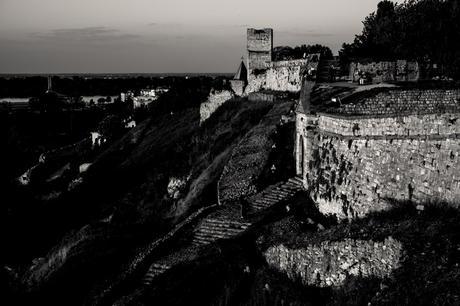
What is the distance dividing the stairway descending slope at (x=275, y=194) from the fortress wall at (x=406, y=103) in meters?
5.57

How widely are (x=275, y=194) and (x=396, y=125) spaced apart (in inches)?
310

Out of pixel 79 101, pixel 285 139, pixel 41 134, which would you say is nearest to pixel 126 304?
pixel 285 139

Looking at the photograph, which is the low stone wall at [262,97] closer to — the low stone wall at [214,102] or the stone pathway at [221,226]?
the low stone wall at [214,102]

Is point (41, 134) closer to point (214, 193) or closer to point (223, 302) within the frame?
point (214, 193)

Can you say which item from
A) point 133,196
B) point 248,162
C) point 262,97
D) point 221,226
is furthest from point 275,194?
point 262,97

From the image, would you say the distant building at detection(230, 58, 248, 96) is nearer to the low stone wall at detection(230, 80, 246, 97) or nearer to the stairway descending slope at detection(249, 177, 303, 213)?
the low stone wall at detection(230, 80, 246, 97)

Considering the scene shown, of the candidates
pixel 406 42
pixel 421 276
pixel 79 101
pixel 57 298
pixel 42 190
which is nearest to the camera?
pixel 421 276

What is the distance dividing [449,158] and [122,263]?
16.7m

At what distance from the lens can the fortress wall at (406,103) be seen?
14922 millimetres

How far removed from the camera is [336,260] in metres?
13.9

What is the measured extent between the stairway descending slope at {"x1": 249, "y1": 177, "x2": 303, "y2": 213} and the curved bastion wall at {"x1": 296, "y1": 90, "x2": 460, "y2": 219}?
102 inches

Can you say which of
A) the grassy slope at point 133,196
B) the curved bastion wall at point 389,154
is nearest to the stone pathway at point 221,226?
the curved bastion wall at point 389,154

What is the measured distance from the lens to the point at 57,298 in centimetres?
2477

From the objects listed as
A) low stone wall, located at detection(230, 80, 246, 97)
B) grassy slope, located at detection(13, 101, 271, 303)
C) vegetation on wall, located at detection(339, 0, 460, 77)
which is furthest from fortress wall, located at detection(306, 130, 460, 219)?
low stone wall, located at detection(230, 80, 246, 97)
